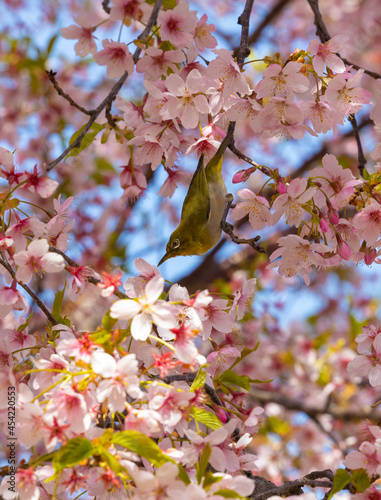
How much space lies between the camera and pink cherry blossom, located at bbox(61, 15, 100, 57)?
8.33ft

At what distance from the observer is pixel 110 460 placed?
1263mm

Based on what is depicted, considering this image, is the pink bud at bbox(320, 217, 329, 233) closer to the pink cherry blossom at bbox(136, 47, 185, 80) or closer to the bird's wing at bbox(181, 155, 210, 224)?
the bird's wing at bbox(181, 155, 210, 224)

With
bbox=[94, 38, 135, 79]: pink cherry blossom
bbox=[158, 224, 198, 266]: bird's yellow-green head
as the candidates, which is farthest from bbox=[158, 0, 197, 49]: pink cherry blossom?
bbox=[158, 224, 198, 266]: bird's yellow-green head

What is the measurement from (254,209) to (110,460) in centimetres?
125

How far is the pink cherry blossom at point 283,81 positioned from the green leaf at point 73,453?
4.65 ft

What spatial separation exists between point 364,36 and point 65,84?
529 cm

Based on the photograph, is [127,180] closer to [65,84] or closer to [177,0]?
[177,0]

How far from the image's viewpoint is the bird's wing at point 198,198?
262cm

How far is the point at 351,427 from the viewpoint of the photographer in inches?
202

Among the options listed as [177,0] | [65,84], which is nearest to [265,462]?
[177,0]

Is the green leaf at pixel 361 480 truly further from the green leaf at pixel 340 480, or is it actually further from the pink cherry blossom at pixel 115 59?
the pink cherry blossom at pixel 115 59

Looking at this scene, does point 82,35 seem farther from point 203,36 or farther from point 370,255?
point 370,255

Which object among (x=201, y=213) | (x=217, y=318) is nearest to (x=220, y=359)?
(x=217, y=318)

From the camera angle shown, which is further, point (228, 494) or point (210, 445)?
point (210, 445)
